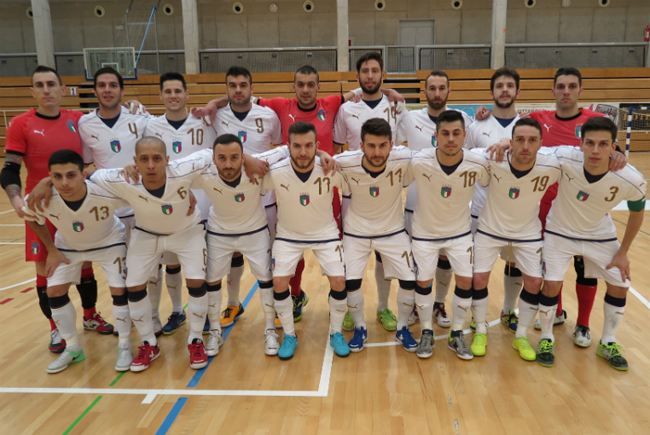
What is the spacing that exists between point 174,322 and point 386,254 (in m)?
2.41

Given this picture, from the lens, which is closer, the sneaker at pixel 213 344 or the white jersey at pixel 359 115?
the sneaker at pixel 213 344

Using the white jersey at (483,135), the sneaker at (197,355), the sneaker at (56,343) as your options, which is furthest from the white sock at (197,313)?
the white jersey at (483,135)

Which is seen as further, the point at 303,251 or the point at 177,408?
the point at 303,251

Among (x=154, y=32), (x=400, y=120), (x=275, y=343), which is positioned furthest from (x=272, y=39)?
(x=275, y=343)

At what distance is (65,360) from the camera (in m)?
4.10

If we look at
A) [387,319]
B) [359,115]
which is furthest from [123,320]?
[359,115]

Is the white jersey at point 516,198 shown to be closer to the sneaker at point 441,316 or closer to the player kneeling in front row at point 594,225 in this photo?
the player kneeling in front row at point 594,225

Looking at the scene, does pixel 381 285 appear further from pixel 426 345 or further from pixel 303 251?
pixel 303 251

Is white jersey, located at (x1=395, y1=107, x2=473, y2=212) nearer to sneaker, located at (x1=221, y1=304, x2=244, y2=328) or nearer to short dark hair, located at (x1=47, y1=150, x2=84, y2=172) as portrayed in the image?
sneaker, located at (x1=221, y1=304, x2=244, y2=328)

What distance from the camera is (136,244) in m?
4.07

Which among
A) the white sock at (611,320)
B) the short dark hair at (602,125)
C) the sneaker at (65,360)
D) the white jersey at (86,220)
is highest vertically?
the short dark hair at (602,125)

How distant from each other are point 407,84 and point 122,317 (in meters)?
16.4

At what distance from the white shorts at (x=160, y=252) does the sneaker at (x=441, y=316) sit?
2526 millimetres

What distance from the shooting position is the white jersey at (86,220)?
12.6 feet
